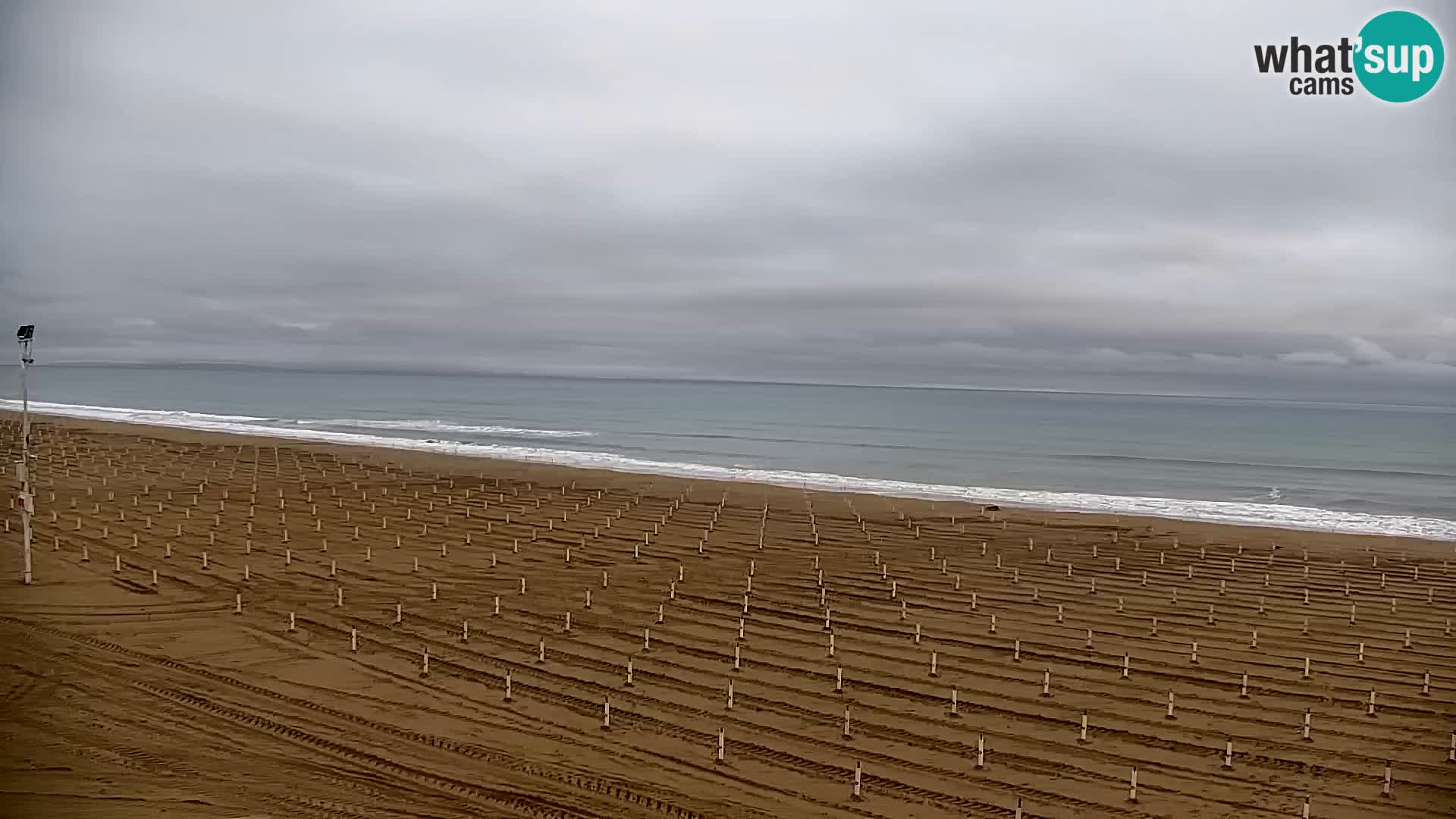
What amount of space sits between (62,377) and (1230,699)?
17251cm

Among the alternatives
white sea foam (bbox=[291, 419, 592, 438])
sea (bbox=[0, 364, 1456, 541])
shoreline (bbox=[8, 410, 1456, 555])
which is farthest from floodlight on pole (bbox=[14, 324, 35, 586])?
white sea foam (bbox=[291, 419, 592, 438])

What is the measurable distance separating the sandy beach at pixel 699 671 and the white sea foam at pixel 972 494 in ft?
20.6

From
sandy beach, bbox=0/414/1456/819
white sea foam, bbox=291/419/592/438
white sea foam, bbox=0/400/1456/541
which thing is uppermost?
white sea foam, bbox=291/419/592/438

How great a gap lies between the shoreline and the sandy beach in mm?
3487

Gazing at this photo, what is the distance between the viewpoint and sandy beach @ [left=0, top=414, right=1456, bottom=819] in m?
9.27

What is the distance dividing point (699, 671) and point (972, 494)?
2704cm

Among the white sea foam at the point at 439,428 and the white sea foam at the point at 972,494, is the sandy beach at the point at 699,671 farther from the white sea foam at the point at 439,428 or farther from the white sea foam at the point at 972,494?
the white sea foam at the point at 439,428

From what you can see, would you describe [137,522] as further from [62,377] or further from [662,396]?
[62,377]

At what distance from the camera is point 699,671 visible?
13070mm

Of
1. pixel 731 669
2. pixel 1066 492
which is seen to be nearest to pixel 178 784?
pixel 731 669

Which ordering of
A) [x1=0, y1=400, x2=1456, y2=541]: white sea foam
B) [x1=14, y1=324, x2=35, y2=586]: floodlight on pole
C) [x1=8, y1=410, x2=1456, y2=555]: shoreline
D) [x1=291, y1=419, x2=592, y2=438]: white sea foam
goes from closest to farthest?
1. [x1=14, y1=324, x2=35, y2=586]: floodlight on pole
2. [x1=8, y1=410, x2=1456, y2=555]: shoreline
3. [x1=0, y1=400, x2=1456, y2=541]: white sea foam
4. [x1=291, y1=419, x2=592, y2=438]: white sea foam

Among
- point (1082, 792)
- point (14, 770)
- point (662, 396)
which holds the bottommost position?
point (1082, 792)

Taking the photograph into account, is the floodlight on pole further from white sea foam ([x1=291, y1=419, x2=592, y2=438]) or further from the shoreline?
Answer: white sea foam ([x1=291, y1=419, x2=592, y2=438])

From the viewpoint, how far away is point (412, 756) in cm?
970
